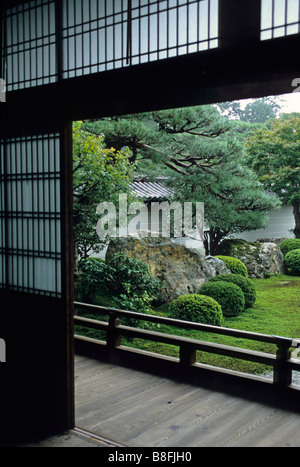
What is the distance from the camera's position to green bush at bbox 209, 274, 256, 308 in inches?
410

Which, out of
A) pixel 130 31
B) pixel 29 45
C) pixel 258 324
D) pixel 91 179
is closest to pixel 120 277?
pixel 91 179

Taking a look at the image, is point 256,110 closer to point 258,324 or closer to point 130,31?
point 258,324

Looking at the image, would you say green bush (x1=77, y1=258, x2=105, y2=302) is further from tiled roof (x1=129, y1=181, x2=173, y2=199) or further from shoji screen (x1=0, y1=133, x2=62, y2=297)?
tiled roof (x1=129, y1=181, x2=173, y2=199)

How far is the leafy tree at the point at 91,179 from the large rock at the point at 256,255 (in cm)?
710

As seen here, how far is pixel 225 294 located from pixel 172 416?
5091 mm

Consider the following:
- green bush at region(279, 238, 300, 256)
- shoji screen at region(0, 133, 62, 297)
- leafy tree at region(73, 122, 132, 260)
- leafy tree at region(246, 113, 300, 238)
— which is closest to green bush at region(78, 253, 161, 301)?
leafy tree at region(73, 122, 132, 260)

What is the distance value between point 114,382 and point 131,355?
0.58 m

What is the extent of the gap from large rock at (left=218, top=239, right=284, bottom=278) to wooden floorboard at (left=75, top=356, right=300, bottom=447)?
925 centimetres


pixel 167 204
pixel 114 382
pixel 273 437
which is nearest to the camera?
pixel 273 437

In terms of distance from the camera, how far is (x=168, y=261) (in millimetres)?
9820

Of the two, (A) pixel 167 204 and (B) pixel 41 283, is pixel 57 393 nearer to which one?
(B) pixel 41 283

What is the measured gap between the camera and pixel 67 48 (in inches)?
159

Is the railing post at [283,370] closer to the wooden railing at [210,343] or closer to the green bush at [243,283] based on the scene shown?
the wooden railing at [210,343]
